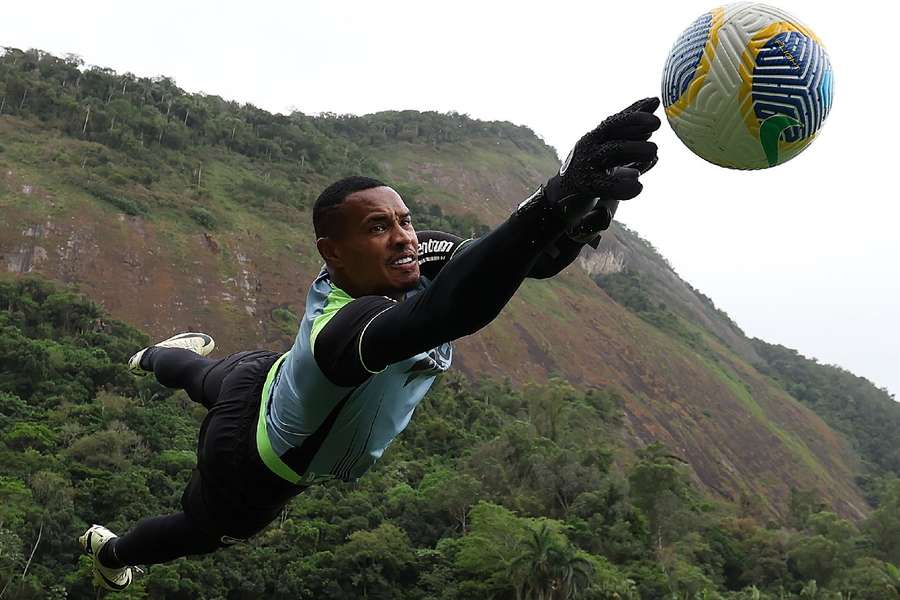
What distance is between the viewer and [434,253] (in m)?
3.53

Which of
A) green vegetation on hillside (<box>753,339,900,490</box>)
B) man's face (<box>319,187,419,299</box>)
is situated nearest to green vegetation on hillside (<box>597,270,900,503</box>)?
green vegetation on hillside (<box>753,339,900,490</box>)

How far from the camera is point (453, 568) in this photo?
32594 millimetres

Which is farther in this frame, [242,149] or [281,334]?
[242,149]

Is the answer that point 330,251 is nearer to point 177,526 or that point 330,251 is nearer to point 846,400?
point 177,526

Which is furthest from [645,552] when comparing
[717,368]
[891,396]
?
[891,396]

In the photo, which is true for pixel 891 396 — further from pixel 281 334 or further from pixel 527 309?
pixel 281 334

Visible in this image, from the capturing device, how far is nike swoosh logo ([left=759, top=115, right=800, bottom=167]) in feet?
10.3

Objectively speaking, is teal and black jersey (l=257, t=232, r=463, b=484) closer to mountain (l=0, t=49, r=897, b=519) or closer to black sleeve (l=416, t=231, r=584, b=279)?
black sleeve (l=416, t=231, r=584, b=279)

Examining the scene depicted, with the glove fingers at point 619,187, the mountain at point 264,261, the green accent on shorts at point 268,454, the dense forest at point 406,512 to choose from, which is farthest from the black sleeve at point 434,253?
the mountain at point 264,261

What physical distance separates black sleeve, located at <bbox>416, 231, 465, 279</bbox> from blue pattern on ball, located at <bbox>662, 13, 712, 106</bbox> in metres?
1.06

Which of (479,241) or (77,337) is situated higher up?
(479,241)

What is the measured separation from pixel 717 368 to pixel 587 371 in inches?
925

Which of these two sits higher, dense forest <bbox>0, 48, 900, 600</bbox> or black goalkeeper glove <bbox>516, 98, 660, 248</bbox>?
black goalkeeper glove <bbox>516, 98, 660, 248</bbox>

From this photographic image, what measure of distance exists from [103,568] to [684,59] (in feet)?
15.5
